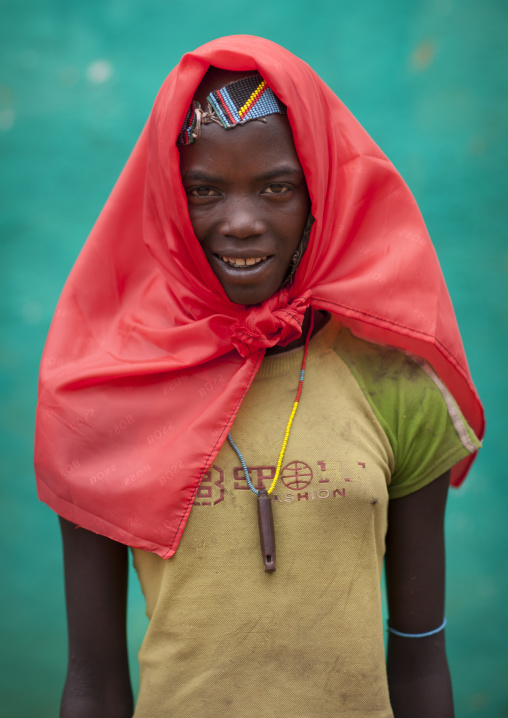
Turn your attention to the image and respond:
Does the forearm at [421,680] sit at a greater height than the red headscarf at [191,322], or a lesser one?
lesser

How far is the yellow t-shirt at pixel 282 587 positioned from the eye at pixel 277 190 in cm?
40

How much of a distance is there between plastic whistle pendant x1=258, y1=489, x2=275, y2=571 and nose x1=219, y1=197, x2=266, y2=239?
473 mm

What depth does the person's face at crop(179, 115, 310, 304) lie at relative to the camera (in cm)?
133

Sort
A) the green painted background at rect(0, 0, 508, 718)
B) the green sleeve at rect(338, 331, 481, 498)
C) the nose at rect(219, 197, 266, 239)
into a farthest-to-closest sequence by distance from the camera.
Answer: the green painted background at rect(0, 0, 508, 718) → the green sleeve at rect(338, 331, 481, 498) → the nose at rect(219, 197, 266, 239)

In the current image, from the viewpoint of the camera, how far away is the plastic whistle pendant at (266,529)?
4.37 ft

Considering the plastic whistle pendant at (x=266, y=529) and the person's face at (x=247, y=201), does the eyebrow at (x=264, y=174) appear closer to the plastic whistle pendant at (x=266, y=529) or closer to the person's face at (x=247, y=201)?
the person's face at (x=247, y=201)

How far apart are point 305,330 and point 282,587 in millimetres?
509

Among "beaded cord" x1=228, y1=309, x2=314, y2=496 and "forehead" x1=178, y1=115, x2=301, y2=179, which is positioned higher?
"forehead" x1=178, y1=115, x2=301, y2=179

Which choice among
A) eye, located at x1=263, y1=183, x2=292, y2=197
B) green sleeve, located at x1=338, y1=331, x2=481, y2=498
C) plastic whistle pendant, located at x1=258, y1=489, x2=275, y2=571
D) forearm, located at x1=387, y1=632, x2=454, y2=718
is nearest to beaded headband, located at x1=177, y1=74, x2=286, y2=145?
eye, located at x1=263, y1=183, x2=292, y2=197

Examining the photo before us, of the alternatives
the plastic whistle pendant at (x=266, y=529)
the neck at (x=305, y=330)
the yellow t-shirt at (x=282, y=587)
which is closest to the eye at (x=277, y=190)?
the neck at (x=305, y=330)

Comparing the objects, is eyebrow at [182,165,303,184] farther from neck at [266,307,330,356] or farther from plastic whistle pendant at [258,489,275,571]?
plastic whistle pendant at [258,489,275,571]

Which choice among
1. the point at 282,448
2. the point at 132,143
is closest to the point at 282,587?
the point at 282,448

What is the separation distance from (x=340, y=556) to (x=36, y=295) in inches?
67.1

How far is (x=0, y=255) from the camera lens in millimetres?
2613
